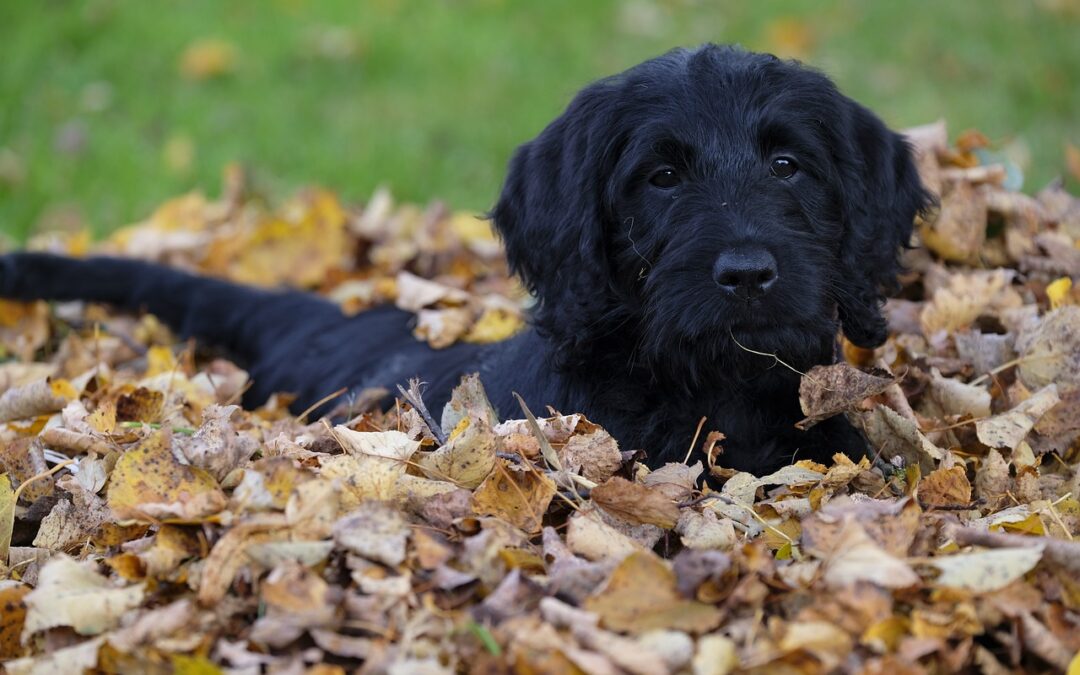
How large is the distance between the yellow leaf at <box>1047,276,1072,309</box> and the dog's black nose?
1.47 meters

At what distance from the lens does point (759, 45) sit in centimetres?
1009

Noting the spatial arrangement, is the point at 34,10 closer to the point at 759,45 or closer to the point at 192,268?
the point at 192,268

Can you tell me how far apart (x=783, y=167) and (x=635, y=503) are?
1.19m

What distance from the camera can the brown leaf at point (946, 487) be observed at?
10.2 feet

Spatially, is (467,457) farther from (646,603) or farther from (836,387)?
(836,387)

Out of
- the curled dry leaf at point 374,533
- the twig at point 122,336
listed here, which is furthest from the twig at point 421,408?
the twig at point 122,336

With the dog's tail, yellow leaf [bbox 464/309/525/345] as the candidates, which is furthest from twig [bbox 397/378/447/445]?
the dog's tail

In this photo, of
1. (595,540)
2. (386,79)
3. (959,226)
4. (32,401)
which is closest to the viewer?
(595,540)

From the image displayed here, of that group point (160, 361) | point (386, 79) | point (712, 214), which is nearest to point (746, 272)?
point (712, 214)

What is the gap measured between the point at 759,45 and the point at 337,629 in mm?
8486

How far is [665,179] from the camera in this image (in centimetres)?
346

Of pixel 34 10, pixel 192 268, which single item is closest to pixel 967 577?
pixel 192 268

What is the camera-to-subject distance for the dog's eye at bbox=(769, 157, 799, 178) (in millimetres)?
3463

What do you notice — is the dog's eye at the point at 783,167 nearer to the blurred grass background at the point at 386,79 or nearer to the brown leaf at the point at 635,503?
the brown leaf at the point at 635,503
